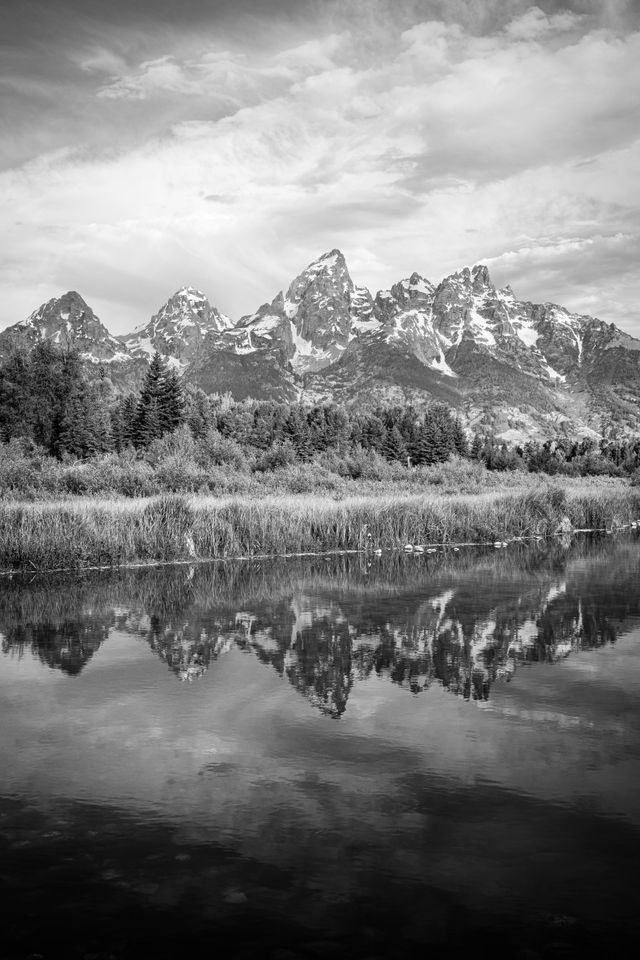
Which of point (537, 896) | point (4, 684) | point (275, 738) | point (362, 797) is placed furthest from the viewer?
point (4, 684)

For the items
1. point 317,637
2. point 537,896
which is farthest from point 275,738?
point 317,637

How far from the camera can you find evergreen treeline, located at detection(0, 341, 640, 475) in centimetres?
6825

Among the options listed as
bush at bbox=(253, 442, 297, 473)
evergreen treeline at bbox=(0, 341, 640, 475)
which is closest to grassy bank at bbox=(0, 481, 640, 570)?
bush at bbox=(253, 442, 297, 473)

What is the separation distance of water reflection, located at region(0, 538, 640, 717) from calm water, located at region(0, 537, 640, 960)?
0.09 m

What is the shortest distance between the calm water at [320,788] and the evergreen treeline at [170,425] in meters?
49.4

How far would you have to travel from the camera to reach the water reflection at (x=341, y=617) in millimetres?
11312

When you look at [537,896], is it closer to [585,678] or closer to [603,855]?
[603,855]

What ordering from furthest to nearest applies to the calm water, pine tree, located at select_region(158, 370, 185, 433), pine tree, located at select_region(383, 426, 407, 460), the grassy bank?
pine tree, located at select_region(383, 426, 407, 460) → pine tree, located at select_region(158, 370, 185, 433) → the grassy bank → the calm water

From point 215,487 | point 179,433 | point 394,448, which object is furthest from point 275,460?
point 394,448

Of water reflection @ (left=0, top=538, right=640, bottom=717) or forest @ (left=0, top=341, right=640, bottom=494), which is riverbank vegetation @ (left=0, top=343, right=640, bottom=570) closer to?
forest @ (left=0, top=341, right=640, bottom=494)

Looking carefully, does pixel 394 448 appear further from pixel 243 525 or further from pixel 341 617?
pixel 341 617

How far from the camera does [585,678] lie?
1062 centimetres

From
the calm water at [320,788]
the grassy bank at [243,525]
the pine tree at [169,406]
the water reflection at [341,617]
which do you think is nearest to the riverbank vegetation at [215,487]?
the grassy bank at [243,525]

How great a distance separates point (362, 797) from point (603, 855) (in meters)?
2.00
